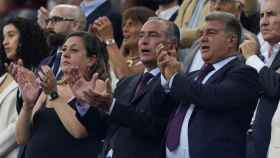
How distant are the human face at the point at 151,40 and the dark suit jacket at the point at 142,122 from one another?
215 mm

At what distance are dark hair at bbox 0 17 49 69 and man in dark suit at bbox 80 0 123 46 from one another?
0.95m

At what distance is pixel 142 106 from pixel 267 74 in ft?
3.74

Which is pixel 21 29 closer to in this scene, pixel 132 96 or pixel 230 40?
pixel 132 96

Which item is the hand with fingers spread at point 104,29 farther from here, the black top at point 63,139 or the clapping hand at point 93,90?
the clapping hand at point 93,90

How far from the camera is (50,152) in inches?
372

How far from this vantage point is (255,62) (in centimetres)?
910

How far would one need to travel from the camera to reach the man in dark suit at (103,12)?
1214 cm

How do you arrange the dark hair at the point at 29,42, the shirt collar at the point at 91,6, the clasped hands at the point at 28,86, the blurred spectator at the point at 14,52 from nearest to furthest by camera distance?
the clasped hands at the point at 28,86
the blurred spectator at the point at 14,52
the dark hair at the point at 29,42
the shirt collar at the point at 91,6

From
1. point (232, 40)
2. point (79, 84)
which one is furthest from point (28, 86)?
point (232, 40)

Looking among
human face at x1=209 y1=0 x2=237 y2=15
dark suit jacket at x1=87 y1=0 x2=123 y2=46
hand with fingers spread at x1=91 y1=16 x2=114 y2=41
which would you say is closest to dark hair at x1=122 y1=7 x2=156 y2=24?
hand with fingers spread at x1=91 y1=16 x2=114 y2=41

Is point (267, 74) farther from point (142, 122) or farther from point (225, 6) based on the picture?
point (225, 6)

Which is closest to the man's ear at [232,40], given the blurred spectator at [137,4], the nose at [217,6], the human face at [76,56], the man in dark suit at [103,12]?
the human face at [76,56]

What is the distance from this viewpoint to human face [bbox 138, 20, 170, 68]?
376 inches

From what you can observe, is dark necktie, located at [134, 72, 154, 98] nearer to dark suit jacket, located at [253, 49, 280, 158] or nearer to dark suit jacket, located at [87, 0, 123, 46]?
dark suit jacket, located at [253, 49, 280, 158]
